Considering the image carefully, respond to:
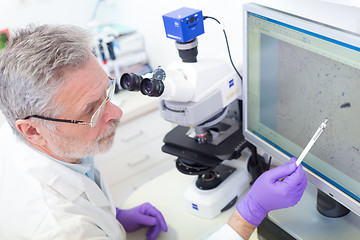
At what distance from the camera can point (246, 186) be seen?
1.33m

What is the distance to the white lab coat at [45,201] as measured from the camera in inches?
40.9

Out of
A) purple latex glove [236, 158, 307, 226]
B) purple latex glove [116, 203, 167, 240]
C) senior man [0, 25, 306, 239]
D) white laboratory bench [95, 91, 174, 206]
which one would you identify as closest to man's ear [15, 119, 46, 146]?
senior man [0, 25, 306, 239]

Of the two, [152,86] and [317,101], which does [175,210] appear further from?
[317,101]

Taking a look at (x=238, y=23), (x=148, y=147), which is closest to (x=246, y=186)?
(x=238, y=23)

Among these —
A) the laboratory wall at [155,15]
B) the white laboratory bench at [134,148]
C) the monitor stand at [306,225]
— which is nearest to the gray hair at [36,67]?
the laboratory wall at [155,15]

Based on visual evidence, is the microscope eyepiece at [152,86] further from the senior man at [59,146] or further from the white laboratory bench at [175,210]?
the white laboratory bench at [175,210]

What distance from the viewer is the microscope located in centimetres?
110

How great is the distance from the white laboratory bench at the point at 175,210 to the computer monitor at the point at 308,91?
0.31 meters

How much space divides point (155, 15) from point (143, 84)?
1186mm

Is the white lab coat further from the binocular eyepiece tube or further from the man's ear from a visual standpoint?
the binocular eyepiece tube

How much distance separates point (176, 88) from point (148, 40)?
1311mm

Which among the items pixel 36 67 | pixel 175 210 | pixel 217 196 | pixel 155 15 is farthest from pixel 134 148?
pixel 36 67

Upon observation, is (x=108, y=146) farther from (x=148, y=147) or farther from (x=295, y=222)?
(x=148, y=147)

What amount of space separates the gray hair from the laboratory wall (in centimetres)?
54
